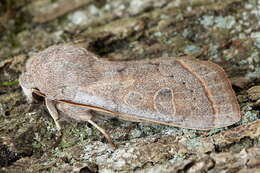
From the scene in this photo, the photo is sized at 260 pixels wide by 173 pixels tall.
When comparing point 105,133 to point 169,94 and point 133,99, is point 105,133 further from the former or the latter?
point 169,94

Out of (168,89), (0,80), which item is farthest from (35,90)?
(168,89)

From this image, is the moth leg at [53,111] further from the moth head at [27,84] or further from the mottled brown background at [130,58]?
the moth head at [27,84]

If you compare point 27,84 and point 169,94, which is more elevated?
point 27,84

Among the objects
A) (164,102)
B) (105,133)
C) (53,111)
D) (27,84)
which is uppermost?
(27,84)

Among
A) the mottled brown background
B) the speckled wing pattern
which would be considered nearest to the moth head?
the mottled brown background

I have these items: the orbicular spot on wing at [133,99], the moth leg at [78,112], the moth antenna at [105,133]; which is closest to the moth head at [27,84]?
the moth leg at [78,112]

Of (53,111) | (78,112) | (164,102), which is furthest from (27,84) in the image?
(164,102)
